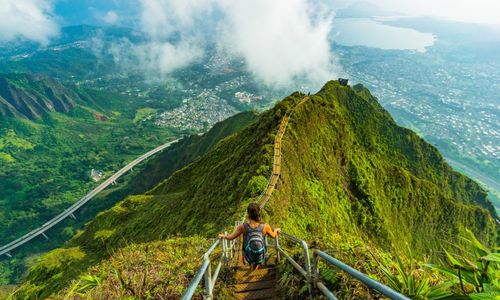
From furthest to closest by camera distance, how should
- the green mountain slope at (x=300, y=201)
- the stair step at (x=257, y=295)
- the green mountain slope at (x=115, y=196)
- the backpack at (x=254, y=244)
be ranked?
the green mountain slope at (x=115, y=196) < the green mountain slope at (x=300, y=201) < the backpack at (x=254, y=244) < the stair step at (x=257, y=295)

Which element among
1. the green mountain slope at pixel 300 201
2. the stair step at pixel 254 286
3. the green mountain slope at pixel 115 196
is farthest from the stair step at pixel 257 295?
the green mountain slope at pixel 115 196

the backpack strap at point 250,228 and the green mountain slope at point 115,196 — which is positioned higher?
the green mountain slope at point 115,196

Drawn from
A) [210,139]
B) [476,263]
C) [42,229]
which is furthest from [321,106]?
[42,229]

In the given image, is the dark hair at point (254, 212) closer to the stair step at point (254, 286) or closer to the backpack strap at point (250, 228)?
the backpack strap at point (250, 228)

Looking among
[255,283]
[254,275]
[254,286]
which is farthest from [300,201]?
[254,286]

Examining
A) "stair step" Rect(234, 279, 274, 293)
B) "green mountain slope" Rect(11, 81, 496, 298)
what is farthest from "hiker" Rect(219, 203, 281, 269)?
"green mountain slope" Rect(11, 81, 496, 298)

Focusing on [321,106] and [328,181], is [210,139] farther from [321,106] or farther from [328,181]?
[328,181]
